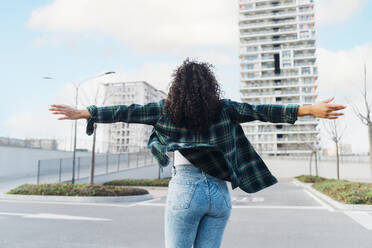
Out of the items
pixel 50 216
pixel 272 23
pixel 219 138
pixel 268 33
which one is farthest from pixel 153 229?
pixel 272 23

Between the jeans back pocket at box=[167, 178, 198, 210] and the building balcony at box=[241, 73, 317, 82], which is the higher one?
the building balcony at box=[241, 73, 317, 82]

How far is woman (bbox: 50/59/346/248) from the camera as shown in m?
1.87

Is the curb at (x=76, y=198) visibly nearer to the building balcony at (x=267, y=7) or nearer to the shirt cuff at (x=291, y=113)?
the shirt cuff at (x=291, y=113)

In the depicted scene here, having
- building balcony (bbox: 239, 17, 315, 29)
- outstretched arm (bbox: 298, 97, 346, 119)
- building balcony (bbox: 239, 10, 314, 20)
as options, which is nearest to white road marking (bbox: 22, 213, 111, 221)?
outstretched arm (bbox: 298, 97, 346, 119)

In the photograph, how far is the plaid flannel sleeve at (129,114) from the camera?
2.14 m

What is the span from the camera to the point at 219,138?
202cm

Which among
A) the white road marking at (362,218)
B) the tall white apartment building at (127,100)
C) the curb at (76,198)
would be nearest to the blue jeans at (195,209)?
the white road marking at (362,218)

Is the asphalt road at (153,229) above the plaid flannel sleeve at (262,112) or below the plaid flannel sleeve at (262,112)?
below

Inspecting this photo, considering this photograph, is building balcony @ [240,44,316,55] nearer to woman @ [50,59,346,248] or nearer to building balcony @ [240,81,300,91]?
building balcony @ [240,81,300,91]

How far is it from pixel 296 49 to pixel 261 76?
10.3 m

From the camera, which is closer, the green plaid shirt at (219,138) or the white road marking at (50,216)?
the green plaid shirt at (219,138)

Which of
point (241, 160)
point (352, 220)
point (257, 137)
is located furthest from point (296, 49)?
point (241, 160)

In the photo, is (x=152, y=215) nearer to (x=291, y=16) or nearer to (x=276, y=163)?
(x=276, y=163)

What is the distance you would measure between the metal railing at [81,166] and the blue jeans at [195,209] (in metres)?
14.6
